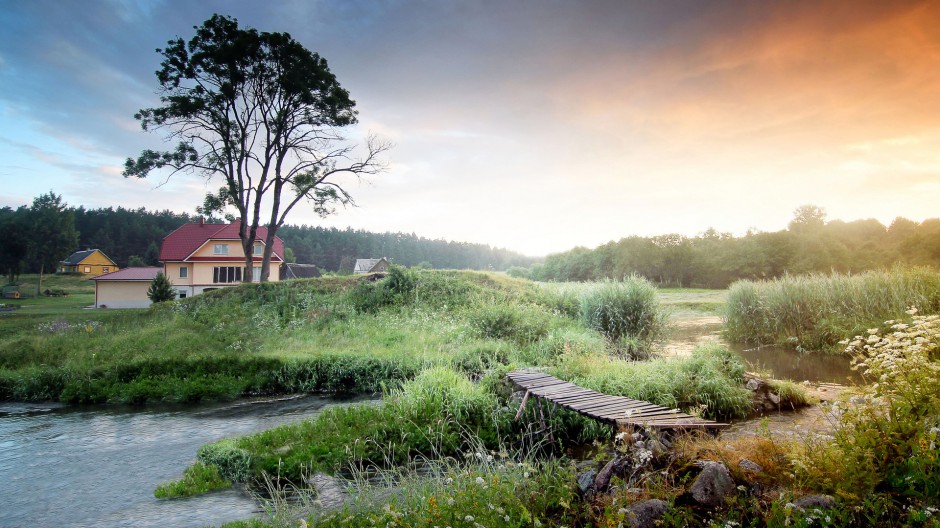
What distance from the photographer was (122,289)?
35688 millimetres

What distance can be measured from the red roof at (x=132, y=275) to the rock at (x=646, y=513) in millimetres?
39285

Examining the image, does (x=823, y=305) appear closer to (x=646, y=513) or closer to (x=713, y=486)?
(x=713, y=486)

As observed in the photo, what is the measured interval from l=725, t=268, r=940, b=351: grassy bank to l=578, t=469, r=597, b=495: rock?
11.0m

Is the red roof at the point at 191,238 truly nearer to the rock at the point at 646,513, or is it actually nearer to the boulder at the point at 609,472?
the boulder at the point at 609,472

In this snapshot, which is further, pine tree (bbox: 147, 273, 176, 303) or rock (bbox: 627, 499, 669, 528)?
pine tree (bbox: 147, 273, 176, 303)

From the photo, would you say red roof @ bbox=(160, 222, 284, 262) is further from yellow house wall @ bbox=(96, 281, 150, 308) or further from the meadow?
the meadow

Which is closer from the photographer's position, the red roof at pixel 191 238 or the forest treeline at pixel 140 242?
the forest treeline at pixel 140 242

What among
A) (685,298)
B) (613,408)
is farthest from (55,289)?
(613,408)

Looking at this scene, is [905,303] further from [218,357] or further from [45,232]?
[45,232]

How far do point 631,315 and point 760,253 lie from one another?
61.4 ft

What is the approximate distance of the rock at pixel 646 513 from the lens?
3.51 meters

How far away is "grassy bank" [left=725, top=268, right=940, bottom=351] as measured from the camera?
12625mm

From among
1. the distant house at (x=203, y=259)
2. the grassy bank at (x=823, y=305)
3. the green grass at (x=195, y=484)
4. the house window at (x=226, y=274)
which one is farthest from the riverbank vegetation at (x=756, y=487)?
the house window at (x=226, y=274)

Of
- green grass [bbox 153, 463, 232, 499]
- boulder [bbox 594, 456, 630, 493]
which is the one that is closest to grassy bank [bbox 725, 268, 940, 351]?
boulder [bbox 594, 456, 630, 493]
